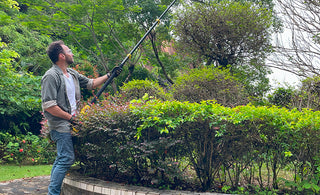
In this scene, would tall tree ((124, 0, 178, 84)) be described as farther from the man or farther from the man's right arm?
the man's right arm

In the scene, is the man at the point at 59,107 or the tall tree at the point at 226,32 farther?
the tall tree at the point at 226,32

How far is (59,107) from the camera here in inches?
139

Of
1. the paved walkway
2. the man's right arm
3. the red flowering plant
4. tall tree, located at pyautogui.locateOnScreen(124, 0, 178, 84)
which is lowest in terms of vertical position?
the paved walkway

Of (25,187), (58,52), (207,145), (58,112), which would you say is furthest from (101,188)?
(25,187)

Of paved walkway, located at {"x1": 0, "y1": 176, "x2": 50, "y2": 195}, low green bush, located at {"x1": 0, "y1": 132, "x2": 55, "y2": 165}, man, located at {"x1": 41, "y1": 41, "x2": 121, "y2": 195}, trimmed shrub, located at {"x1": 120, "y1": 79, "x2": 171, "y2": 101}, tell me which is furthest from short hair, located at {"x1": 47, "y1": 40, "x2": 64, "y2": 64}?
low green bush, located at {"x1": 0, "y1": 132, "x2": 55, "y2": 165}

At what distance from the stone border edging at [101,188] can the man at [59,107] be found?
1.22 ft

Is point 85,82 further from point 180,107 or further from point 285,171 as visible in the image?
point 285,171

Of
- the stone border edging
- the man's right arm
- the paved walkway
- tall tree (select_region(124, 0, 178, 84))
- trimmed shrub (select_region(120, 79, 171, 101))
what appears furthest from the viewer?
tall tree (select_region(124, 0, 178, 84))

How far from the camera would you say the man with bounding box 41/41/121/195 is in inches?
136

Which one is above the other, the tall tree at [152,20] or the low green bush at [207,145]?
the tall tree at [152,20]

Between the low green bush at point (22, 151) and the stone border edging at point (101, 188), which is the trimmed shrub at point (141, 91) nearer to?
the stone border edging at point (101, 188)

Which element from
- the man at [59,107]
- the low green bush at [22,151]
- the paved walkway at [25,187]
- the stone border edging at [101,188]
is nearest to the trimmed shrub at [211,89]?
the man at [59,107]

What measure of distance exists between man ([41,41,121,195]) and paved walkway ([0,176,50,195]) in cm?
143

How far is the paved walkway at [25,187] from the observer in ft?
15.0
